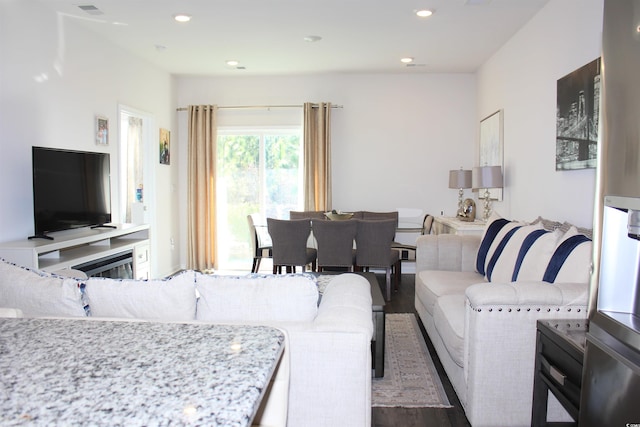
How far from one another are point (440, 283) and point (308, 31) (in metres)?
2.71

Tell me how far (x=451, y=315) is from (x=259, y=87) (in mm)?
4787

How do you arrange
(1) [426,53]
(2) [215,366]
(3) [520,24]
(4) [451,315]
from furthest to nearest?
(1) [426,53], (3) [520,24], (4) [451,315], (2) [215,366]

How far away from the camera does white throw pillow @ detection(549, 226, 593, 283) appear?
245cm

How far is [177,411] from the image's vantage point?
663 mm

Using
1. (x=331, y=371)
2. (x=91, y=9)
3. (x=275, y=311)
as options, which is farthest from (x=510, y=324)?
(x=91, y=9)

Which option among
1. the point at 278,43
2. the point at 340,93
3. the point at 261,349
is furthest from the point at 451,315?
the point at 340,93

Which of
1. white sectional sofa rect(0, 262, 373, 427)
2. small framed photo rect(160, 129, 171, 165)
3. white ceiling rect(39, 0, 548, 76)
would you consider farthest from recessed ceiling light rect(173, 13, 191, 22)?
white sectional sofa rect(0, 262, 373, 427)

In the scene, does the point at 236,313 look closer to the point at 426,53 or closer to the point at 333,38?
the point at 333,38

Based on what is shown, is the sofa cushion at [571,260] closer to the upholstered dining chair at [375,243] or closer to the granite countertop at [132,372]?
the granite countertop at [132,372]

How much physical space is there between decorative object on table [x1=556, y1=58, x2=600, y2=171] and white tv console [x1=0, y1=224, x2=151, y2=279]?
12.1ft

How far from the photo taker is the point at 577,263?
2498 mm

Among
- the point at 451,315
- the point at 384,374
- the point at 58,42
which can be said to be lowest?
the point at 384,374

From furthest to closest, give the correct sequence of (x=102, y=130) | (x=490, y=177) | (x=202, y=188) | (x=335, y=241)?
(x=202, y=188) < (x=335, y=241) < (x=490, y=177) < (x=102, y=130)

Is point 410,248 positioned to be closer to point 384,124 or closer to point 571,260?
point 384,124
